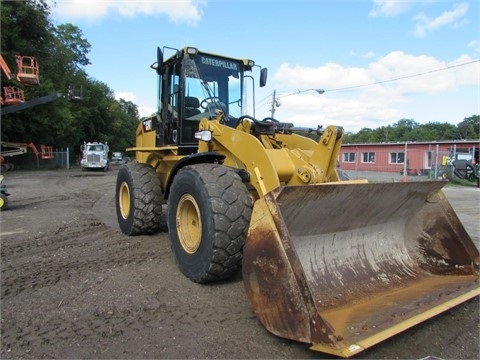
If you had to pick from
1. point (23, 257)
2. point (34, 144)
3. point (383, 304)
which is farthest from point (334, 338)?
point (34, 144)

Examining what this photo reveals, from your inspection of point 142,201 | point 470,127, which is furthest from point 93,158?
point 470,127

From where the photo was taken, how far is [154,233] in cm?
696

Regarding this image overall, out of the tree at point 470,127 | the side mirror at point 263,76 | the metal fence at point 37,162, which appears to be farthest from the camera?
the tree at point 470,127

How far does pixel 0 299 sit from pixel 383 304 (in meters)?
3.55

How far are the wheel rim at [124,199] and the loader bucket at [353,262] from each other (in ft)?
13.5

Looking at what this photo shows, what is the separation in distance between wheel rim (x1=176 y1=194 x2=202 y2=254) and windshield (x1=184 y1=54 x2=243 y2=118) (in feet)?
5.52

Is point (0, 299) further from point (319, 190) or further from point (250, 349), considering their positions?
point (319, 190)

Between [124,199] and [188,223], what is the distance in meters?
2.81

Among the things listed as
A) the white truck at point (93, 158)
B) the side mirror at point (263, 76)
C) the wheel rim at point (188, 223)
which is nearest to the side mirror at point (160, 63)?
the side mirror at point (263, 76)

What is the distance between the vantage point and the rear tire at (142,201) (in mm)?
6564

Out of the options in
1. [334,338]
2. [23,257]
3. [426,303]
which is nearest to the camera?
[334,338]

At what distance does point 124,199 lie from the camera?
7.37 m

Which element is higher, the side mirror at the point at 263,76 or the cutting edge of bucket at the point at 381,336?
the side mirror at the point at 263,76

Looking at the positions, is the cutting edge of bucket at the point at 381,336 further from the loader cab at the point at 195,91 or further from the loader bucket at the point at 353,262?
the loader cab at the point at 195,91
